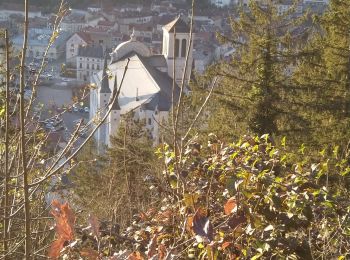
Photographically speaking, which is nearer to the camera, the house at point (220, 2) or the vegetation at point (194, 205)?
the vegetation at point (194, 205)

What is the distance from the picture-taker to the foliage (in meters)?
2.03

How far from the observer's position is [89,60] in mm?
38625

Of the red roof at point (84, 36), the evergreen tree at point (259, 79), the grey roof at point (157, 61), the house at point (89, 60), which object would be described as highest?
the evergreen tree at point (259, 79)

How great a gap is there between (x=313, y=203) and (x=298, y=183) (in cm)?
16

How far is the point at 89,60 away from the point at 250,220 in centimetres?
3742

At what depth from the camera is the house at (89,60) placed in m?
37.7

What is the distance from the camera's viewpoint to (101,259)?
1895 millimetres

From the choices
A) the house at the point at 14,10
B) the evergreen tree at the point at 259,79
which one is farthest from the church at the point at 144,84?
the house at the point at 14,10

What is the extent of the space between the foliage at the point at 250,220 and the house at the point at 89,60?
35.4 meters

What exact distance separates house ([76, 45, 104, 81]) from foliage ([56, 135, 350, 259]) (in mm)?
35407

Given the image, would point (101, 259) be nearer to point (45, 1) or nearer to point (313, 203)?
point (313, 203)

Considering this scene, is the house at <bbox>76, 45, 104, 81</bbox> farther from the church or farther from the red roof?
the church

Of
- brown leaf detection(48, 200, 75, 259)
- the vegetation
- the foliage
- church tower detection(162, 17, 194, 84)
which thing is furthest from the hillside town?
brown leaf detection(48, 200, 75, 259)

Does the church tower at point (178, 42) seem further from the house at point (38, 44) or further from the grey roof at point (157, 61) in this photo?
the house at point (38, 44)
